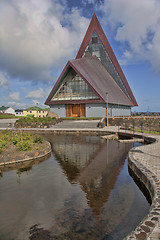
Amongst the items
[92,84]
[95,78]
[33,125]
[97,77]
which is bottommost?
[33,125]

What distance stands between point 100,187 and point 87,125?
69.7ft

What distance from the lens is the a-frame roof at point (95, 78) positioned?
3387 centimetres

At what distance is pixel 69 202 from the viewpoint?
527cm

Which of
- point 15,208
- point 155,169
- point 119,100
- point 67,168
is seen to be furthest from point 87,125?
point 15,208

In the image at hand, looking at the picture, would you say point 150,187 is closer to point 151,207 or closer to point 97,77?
point 151,207

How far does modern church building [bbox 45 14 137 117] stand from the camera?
35.0 m

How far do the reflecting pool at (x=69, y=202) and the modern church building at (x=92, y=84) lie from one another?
77.9 ft

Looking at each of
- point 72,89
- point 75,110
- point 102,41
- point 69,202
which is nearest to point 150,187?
point 69,202

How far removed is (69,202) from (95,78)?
3326 centimetres

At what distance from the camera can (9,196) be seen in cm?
576

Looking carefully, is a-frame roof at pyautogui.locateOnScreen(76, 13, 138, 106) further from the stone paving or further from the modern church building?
the stone paving

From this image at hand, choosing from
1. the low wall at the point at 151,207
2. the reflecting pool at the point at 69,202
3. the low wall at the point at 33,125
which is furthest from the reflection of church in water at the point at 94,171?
the low wall at the point at 33,125

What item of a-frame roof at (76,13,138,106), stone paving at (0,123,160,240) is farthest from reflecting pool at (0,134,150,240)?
a-frame roof at (76,13,138,106)

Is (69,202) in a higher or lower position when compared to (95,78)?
lower
